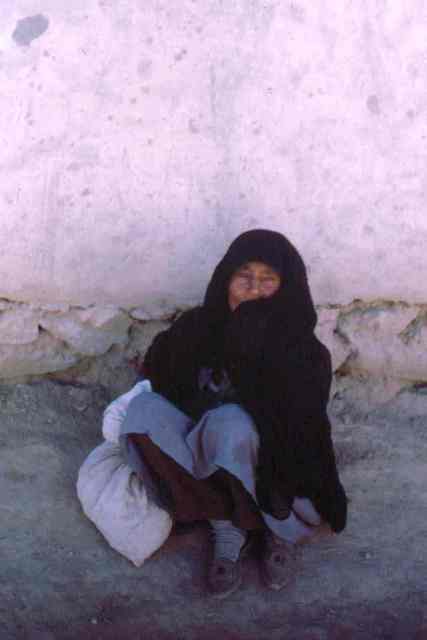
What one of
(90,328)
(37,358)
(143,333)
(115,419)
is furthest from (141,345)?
(115,419)

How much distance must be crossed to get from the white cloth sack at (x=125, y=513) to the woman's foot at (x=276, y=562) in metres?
0.32

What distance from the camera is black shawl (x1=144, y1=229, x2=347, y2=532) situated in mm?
2365

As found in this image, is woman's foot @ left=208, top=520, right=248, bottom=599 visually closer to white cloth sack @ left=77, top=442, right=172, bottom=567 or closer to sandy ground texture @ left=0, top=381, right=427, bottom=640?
sandy ground texture @ left=0, top=381, right=427, bottom=640

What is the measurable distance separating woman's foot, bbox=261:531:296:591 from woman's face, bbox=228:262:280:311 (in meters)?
0.76

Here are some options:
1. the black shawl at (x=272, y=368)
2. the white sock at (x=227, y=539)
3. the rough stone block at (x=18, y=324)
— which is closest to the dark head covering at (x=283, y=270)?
the black shawl at (x=272, y=368)

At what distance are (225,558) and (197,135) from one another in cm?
158

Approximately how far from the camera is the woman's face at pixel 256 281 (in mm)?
2559

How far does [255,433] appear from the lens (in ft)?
7.73

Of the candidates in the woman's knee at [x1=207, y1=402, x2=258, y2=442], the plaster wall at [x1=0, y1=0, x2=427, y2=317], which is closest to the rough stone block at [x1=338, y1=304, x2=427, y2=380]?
the plaster wall at [x1=0, y1=0, x2=427, y2=317]

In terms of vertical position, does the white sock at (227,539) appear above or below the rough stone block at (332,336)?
below

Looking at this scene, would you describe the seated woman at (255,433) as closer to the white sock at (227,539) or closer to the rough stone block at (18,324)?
the white sock at (227,539)

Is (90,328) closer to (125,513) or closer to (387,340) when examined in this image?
(125,513)

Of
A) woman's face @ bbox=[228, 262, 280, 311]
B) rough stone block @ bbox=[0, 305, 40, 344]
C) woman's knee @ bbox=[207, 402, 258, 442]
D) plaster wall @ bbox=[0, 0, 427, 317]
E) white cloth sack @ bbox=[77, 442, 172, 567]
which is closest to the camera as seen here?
woman's knee @ bbox=[207, 402, 258, 442]

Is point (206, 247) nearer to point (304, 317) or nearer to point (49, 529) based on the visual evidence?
point (304, 317)
